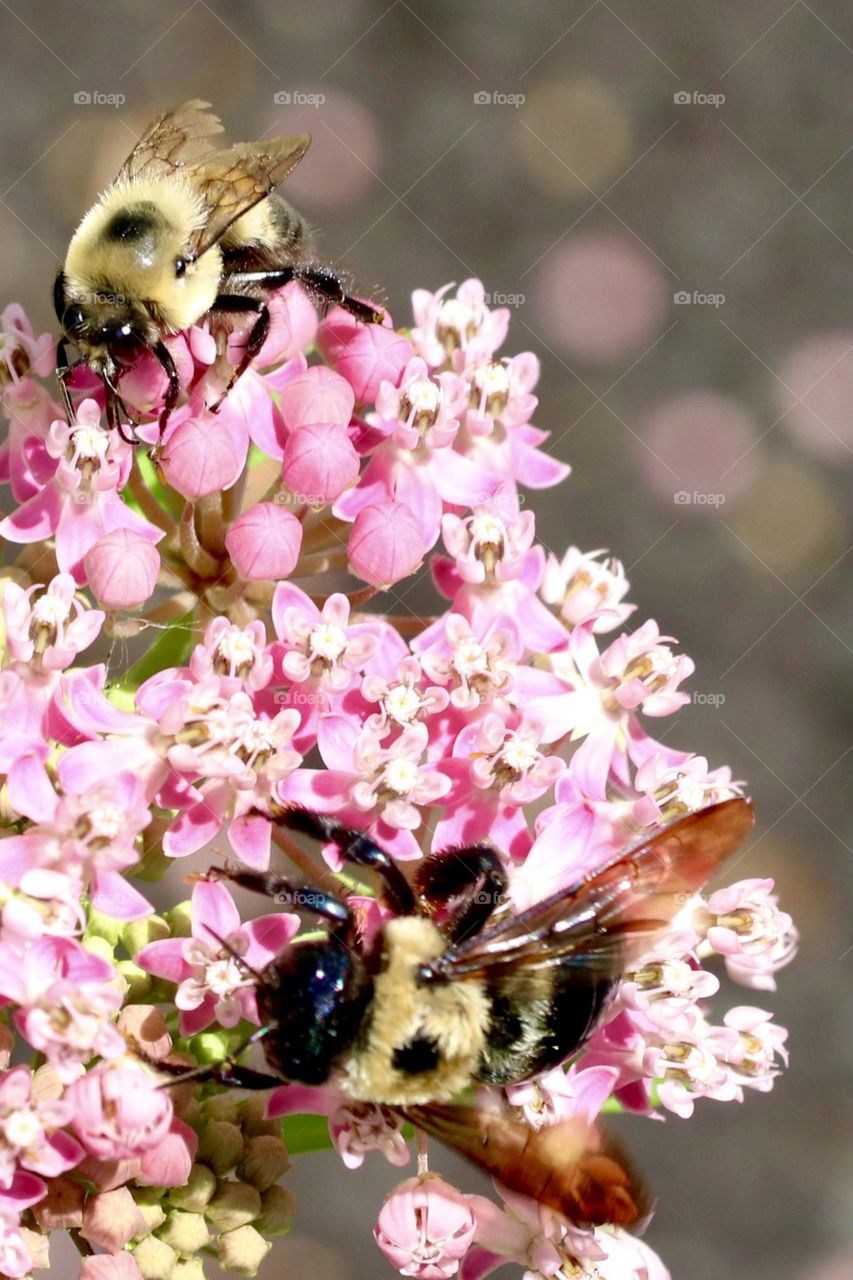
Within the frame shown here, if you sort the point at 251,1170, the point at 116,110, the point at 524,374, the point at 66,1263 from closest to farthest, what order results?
1. the point at 251,1170
2. the point at 524,374
3. the point at 66,1263
4. the point at 116,110

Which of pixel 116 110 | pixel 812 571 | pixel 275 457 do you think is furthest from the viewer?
pixel 812 571

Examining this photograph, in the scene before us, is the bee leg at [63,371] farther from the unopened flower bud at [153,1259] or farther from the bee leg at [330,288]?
the unopened flower bud at [153,1259]

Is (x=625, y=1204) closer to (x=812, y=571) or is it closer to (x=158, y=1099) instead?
(x=158, y=1099)

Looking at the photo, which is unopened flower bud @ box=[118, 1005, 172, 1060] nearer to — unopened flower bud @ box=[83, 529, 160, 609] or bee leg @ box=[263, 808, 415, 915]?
bee leg @ box=[263, 808, 415, 915]

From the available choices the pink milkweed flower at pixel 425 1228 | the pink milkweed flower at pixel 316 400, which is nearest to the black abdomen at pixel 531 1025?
the pink milkweed flower at pixel 425 1228

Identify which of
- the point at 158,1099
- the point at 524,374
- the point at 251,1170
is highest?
the point at 524,374

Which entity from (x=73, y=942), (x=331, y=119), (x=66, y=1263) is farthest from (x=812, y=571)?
(x=73, y=942)

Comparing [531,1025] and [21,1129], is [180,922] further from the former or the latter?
[531,1025]
